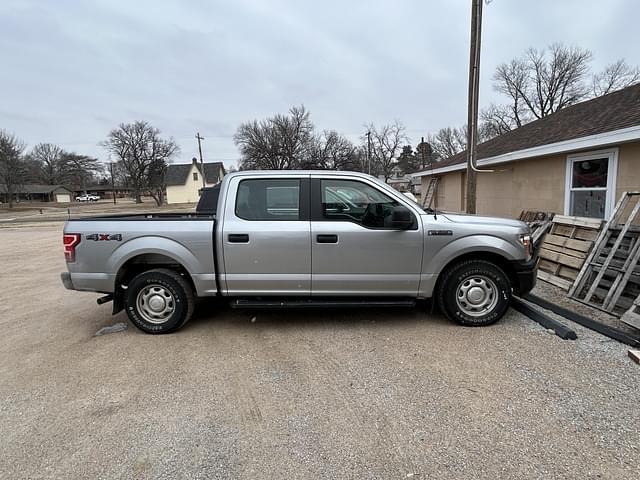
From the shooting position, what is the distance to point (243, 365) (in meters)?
3.46

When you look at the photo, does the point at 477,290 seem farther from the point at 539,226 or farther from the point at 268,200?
the point at 539,226

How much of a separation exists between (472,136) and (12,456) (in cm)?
920

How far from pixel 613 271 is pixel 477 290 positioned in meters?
2.27

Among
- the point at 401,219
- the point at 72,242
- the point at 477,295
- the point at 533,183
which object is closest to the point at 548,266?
the point at 477,295

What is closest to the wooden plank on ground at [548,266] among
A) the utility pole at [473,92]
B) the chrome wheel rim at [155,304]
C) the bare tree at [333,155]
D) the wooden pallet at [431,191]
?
the utility pole at [473,92]

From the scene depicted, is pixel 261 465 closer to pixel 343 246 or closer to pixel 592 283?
pixel 343 246

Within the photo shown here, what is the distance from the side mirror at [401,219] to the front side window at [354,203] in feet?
0.48

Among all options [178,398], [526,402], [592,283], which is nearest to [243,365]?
[178,398]

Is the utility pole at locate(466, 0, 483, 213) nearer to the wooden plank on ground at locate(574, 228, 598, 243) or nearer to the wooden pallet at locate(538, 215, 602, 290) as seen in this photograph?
the wooden pallet at locate(538, 215, 602, 290)

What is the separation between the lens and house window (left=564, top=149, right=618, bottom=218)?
7.44 m

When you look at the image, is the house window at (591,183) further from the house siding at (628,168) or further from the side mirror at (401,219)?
the side mirror at (401,219)

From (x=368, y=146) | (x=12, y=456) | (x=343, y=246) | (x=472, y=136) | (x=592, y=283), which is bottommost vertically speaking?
(x=12, y=456)

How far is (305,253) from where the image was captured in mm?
4035

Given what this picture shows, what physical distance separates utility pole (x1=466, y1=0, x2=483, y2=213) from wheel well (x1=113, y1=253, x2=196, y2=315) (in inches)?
265
